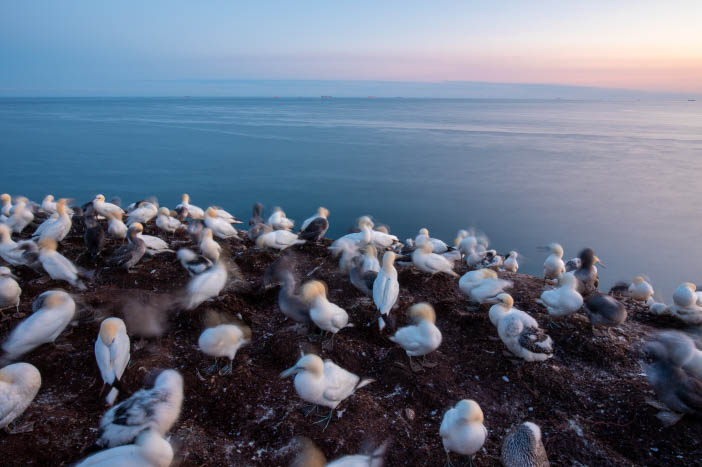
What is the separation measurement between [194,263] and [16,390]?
286cm

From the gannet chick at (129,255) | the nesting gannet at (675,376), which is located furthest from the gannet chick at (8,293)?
the nesting gannet at (675,376)

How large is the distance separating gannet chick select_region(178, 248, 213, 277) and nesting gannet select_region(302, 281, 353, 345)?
6.84 feet

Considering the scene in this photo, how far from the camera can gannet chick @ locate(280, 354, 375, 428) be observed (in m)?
3.75

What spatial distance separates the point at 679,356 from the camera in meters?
4.20

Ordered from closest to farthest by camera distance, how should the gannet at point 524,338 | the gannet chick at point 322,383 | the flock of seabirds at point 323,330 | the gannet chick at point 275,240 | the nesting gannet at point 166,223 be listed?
the flock of seabirds at point 323,330, the gannet chick at point 322,383, the gannet at point 524,338, the gannet chick at point 275,240, the nesting gannet at point 166,223

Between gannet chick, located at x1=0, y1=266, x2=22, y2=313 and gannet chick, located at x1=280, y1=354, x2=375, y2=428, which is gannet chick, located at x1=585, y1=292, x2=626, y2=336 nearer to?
gannet chick, located at x1=280, y1=354, x2=375, y2=428

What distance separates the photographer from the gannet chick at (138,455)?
2.98m

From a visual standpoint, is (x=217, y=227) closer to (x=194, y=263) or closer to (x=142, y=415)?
(x=194, y=263)

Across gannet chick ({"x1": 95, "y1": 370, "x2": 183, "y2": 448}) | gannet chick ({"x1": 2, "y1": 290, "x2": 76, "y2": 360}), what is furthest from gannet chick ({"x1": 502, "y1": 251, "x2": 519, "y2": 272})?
gannet chick ({"x1": 2, "y1": 290, "x2": 76, "y2": 360})

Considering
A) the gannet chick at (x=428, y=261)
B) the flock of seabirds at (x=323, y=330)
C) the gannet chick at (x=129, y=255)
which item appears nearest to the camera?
the flock of seabirds at (x=323, y=330)

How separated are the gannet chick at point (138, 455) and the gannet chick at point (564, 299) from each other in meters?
4.57

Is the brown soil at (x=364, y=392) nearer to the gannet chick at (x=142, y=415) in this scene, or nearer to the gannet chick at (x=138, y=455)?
the gannet chick at (x=142, y=415)

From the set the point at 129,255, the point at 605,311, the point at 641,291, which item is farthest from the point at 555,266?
the point at 129,255

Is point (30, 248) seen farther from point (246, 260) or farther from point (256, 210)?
point (256, 210)
